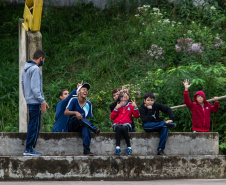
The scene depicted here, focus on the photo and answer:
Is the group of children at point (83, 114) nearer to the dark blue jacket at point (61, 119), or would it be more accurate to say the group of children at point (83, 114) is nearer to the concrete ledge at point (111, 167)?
the dark blue jacket at point (61, 119)

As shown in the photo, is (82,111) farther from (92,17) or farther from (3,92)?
(92,17)

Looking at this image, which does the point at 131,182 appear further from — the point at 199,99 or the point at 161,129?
the point at 199,99

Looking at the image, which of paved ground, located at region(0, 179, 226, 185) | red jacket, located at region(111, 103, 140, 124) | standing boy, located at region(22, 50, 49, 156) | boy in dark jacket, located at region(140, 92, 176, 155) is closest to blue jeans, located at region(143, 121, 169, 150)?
boy in dark jacket, located at region(140, 92, 176, 155)

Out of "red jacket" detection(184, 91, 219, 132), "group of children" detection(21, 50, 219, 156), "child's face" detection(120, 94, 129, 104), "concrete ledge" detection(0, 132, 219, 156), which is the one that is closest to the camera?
"group of children" detection(21, 50, 219, 156)

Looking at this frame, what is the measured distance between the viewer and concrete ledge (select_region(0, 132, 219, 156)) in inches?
286

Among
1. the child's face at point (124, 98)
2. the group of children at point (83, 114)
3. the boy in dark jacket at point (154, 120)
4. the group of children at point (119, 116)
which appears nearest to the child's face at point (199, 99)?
the group of children at point (83, 114)

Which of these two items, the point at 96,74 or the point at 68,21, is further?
the point at 68,21

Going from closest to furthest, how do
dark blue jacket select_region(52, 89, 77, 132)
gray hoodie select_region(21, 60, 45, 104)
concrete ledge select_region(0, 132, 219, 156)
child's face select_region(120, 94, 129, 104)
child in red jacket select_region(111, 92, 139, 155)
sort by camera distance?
gray hoodie select_region(21, 60, 45, 104), child in red jacket select_region(111, 92, 139, 155), concrete ledge select_region(0, 132, 219, 156), child's face select_region(120, 94, 129, 104), dark blue jacket select_region(52, 89, 77, 132)

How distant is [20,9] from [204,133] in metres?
9.94

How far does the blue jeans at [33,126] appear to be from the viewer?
669cm

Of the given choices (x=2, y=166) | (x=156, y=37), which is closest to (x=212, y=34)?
(x=156, y=37)

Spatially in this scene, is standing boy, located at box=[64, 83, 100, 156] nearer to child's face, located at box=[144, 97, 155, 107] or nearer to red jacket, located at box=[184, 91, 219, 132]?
child's face, located at box=[144, 97, 155, 107]

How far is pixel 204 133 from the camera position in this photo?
7375 mm

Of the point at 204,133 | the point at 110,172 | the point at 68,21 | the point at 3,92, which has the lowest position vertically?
the point at 110,172
